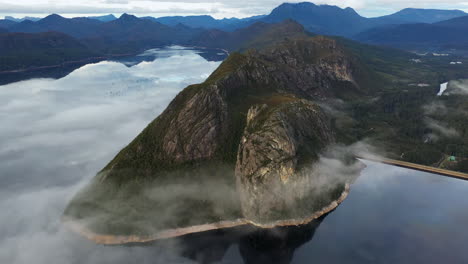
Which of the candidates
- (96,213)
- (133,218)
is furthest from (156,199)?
(96,213)

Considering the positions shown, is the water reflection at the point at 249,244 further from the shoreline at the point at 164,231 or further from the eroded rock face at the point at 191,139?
the eroded rock face at the point at 191,139

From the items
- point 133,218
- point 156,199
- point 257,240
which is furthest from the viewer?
point 156,199

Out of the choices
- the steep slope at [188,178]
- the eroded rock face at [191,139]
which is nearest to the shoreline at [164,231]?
the steep slope at [188,178]

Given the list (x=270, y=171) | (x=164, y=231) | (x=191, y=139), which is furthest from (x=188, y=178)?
(x=270, y=171)

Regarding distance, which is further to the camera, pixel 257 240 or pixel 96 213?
pixel 96 213

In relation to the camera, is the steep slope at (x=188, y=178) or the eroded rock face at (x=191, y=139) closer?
the steep slope at (x=188, y=178)

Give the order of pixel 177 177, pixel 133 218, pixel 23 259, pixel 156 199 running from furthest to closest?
pixel 177 177 → pixel 156 199 → pixel 133 218 → pixel 23 259

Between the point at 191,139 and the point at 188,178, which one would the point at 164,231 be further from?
the point at 191,139

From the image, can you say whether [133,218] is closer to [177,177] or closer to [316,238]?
[177,177]

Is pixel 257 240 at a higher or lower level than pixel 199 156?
lower
